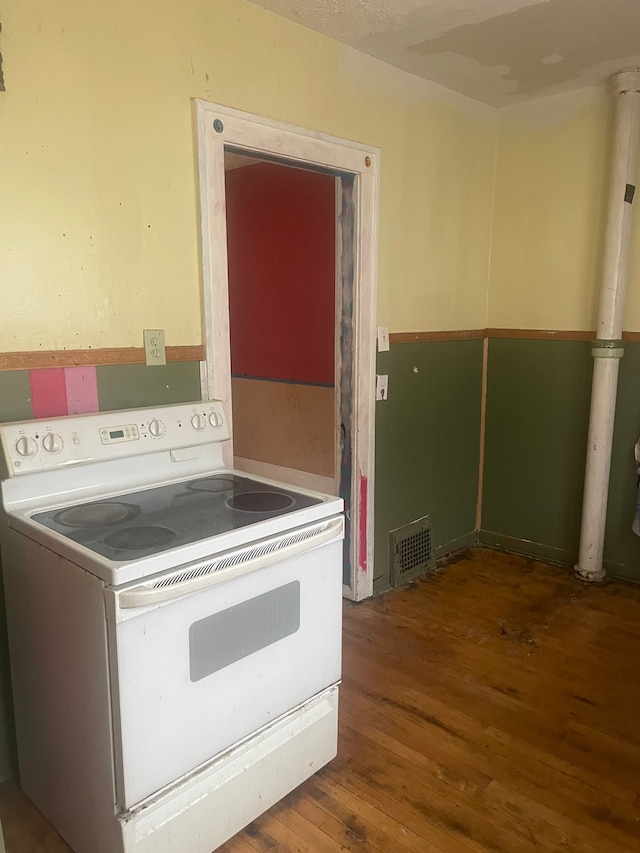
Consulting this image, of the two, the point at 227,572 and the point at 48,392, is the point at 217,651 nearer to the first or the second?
the point at 227,572

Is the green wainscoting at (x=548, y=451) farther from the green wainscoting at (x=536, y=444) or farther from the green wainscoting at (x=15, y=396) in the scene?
the green wainscoting at (x=15, y=396)

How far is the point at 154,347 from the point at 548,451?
228cm

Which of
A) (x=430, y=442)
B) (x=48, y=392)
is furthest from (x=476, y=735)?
(x=48, y=392)

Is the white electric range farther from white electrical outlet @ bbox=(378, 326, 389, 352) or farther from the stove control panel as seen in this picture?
white electrical outlet @ bbox=(378, 326, 389, 352)

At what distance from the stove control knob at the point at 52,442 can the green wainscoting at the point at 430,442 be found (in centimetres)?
157

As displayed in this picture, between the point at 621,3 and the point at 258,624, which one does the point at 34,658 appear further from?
the point at 621,3

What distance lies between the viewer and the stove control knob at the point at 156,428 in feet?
6.49

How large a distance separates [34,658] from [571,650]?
2044mm

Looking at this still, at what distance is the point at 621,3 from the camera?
86.2 inches

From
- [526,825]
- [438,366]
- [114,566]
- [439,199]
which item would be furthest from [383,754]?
[439,199]

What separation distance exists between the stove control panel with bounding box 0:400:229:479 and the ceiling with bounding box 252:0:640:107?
1.44m

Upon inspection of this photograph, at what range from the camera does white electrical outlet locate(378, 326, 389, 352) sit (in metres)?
2.90

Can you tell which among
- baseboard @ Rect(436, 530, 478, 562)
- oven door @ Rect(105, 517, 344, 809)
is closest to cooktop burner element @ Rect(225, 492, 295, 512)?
oven door @ Rect(105, 517, 344, 809)

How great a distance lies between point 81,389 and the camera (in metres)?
1.92
